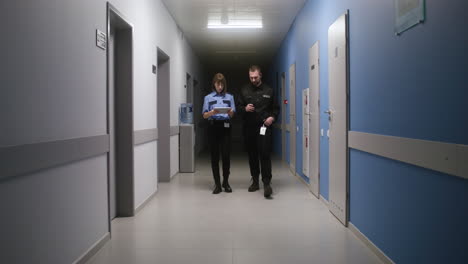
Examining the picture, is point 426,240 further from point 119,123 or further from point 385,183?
point 119,123

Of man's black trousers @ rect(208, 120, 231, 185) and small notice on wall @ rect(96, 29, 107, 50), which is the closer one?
small notice on wall @ rect(96, 29, 107, 50)

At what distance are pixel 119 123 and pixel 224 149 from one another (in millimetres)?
1648

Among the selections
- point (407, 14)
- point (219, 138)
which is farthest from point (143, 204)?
point (407, 14)

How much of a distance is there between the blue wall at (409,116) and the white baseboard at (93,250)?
2.21 m

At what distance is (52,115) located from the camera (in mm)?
2260

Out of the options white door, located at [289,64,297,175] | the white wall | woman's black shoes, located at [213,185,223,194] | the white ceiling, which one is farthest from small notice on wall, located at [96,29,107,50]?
white door, located at [289,64,297,175]

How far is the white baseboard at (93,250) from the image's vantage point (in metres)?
2.61

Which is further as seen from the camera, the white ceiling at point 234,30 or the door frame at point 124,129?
the white ceiling at point 234,30

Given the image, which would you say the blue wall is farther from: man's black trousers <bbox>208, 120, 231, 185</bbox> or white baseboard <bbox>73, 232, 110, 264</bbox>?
white baseboard <bbox>73, 232, 110, 264</bbox>

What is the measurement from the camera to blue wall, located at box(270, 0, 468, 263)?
5.84ft

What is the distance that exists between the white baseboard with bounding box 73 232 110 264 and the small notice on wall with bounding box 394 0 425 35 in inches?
107

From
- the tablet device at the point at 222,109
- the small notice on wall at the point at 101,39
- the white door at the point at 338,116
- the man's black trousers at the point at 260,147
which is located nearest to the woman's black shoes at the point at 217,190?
the man's black trousers at the point at 260,147

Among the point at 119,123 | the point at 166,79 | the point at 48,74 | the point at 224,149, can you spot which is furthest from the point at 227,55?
the point at 48,74

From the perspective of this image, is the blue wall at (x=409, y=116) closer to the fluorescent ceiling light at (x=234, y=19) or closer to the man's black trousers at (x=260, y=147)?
the man's black trousers at (x=260, y=147)
